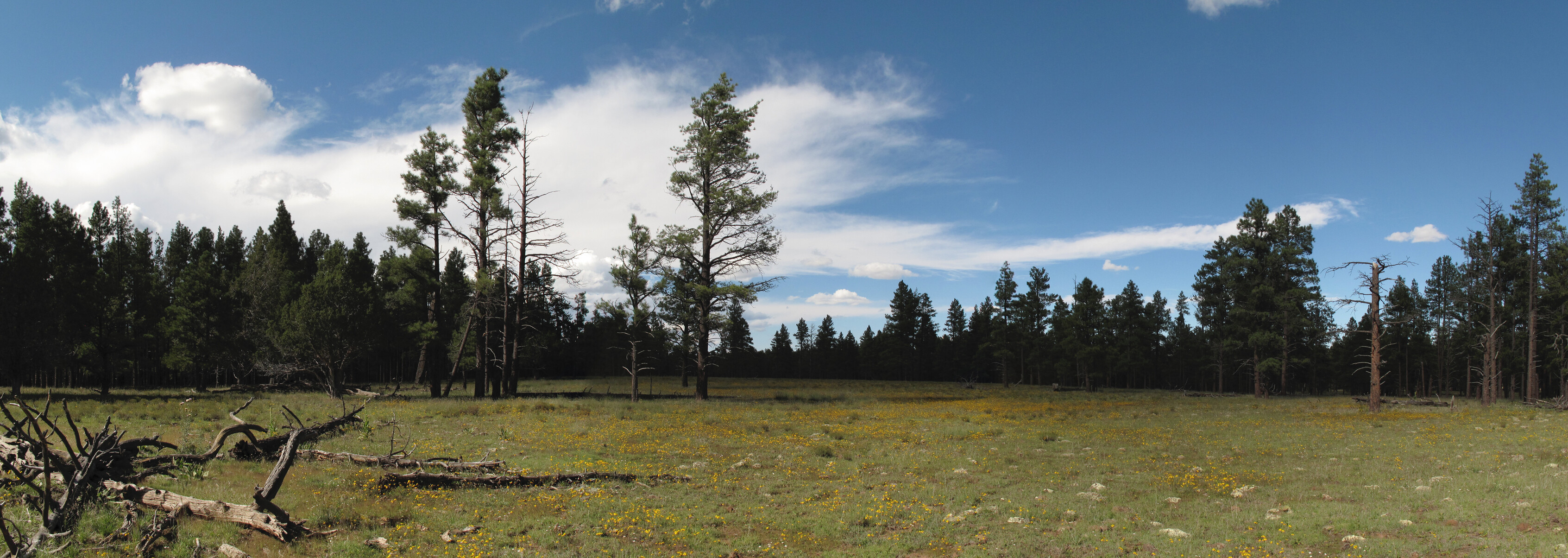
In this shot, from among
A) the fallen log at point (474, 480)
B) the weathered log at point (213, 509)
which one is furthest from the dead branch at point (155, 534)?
the fallen log at point (474, 480)

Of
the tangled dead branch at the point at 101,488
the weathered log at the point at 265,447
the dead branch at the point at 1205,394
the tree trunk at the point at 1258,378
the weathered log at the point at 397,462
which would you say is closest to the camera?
the tangled dead branch at the point at 101,488

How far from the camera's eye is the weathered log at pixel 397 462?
13.2 meters

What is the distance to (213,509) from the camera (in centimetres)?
907

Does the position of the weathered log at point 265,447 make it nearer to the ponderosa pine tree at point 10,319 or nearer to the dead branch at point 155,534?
the dead branch at point 155,534

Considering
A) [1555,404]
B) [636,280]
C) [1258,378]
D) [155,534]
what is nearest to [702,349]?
[636,280]

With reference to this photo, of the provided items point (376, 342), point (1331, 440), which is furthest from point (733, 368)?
point (1331, 440)

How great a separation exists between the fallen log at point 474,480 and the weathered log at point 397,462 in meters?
0.61

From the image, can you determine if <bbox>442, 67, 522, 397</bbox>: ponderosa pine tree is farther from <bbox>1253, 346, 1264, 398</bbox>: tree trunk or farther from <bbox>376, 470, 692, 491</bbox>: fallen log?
<bbox>1253, 346, 1264, 398</bbox>: tree trunk

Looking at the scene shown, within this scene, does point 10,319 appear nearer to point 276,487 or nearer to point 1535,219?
point 276,487

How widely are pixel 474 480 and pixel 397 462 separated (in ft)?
6.84

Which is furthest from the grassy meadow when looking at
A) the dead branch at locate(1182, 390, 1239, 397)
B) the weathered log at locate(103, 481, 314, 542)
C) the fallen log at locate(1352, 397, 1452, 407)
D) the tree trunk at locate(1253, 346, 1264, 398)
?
the dead branch at locate(1182, 390, 1239, 397)

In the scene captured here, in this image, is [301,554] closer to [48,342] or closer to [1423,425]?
[1423,425]

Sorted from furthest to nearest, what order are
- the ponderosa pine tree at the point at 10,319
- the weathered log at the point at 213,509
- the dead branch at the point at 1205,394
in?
the dead branch at the point at 1205,394, the ponderosa pine tree at the point at 10,319, the weathered log at the point at 213,509

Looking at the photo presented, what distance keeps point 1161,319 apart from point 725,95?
255 ft
